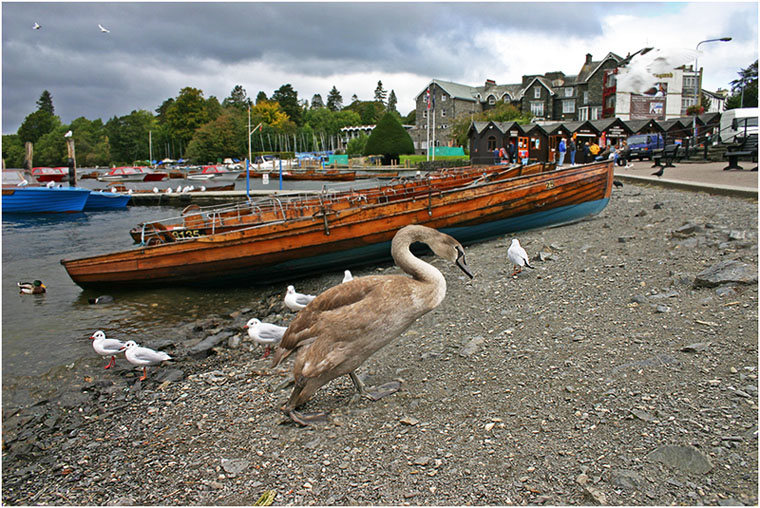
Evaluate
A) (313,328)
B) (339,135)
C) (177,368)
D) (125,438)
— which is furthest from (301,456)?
(339,135)

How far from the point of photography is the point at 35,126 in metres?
112

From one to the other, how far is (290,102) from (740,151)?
121 meters

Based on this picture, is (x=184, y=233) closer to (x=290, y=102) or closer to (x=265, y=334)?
(x=265, y=334)

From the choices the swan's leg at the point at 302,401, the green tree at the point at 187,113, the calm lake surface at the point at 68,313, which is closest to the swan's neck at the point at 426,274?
the swan's leg at the point at 302,401

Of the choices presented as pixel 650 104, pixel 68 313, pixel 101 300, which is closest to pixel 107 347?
pixel 68 313

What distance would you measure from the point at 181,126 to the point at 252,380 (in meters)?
114

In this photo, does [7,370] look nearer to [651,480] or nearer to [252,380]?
[252,380]

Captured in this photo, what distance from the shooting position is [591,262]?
8.23 m

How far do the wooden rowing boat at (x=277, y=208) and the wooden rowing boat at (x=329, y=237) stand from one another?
2.15ft

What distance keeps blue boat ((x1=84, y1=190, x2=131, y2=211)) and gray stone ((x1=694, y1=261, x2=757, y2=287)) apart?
3576 centimetres

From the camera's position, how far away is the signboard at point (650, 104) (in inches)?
2185

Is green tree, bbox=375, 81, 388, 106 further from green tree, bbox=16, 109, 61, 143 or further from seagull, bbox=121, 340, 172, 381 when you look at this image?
seagull, bbox=121, 340, 172, 381

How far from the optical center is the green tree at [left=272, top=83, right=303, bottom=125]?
12755 cm

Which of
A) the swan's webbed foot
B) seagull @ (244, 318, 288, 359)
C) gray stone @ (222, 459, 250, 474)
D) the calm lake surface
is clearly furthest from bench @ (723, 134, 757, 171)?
gray stone @ (222, 459, 250, 474)
